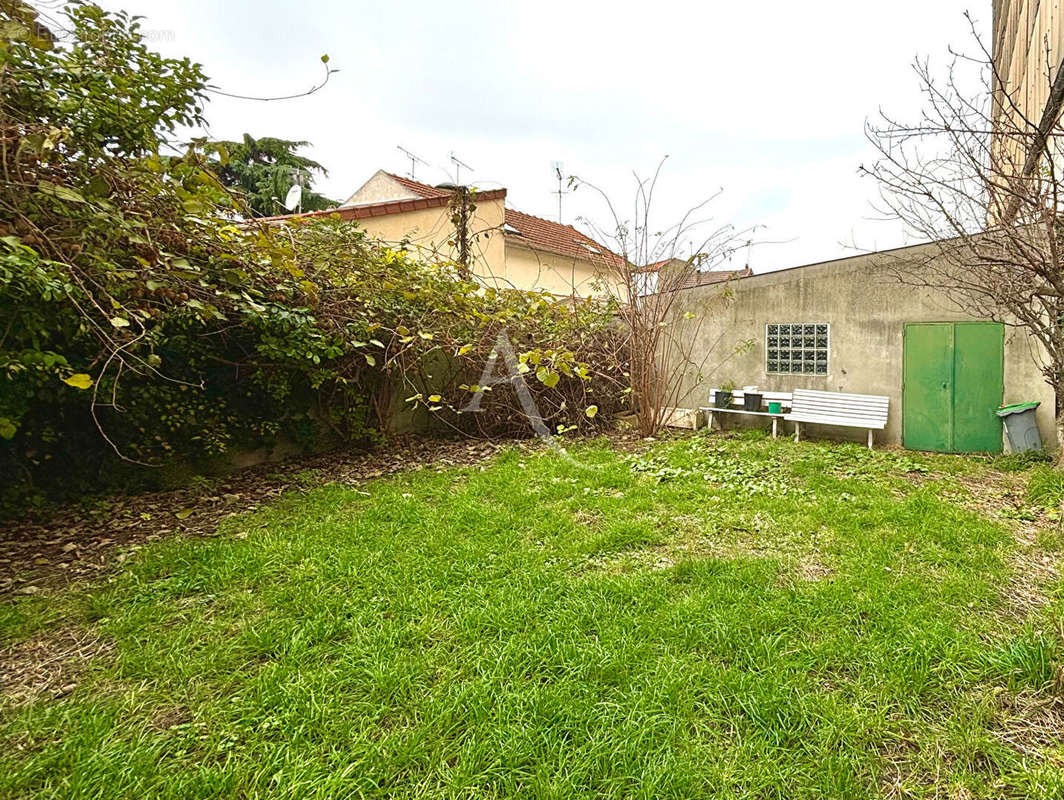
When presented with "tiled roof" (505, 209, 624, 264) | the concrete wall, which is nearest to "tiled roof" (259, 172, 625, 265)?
"tiled roof" (505, 209, 624, 264)

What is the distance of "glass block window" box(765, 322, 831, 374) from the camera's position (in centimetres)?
746

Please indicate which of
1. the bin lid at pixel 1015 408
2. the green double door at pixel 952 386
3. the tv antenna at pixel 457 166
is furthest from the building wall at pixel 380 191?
the bin lid at pixel 1015 408

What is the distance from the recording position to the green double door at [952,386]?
6.38m

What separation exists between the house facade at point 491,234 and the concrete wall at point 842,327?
190 centimetres

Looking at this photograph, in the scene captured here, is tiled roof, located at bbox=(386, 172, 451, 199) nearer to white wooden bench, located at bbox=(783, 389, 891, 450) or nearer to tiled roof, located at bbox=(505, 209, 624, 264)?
tiled roof, located at bbox=(505, 209, 624, 264)

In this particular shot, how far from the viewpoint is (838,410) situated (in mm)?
7125

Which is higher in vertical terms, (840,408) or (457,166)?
(457,166)

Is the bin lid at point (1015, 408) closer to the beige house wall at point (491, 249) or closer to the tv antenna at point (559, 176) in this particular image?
the beige house wall at point (491, 249)

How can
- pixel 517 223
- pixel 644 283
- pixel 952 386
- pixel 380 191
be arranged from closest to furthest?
pixel 952 386 < pixel 644 283 < pixel 380 191 < pixel 517 223

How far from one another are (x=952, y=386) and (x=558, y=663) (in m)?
7.56

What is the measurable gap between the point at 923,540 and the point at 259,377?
5654mm

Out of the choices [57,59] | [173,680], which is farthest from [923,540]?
[57,59]

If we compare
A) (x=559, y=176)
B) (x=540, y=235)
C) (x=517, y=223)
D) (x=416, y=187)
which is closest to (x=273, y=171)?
(x=416, y=187)

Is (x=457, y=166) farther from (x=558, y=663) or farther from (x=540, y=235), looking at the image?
(x=558, y=663)
